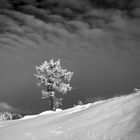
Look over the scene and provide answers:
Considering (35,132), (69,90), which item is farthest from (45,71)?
(35,132)

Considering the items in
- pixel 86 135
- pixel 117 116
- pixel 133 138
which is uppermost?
pixel 117 116

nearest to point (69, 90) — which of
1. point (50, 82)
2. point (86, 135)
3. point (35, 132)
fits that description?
point (50, 82)

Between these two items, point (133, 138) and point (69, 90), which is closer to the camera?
point (133, 138)

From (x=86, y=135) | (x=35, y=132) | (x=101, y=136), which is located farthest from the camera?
(x=35, y=132)

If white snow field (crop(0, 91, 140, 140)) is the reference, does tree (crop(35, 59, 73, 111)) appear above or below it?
above

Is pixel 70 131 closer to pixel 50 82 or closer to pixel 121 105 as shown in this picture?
pixel 121 105

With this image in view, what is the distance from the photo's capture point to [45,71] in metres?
41.4

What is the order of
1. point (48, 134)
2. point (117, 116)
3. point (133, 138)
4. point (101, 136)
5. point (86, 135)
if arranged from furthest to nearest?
point (48, 134), point (117, 116), point (86, 135), point (101, 136), point (133, 138)

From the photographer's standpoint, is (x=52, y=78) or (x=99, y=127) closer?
(x=99, y=127)

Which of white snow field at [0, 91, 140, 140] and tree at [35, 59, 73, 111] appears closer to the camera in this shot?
white snow field at [0, 91, 140, 140]

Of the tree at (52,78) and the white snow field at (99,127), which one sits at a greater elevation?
the tree at (52,78)

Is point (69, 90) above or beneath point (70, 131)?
above

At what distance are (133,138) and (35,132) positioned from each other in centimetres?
713

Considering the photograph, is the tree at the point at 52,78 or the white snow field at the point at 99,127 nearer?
the white snow field at the point at 99,127
